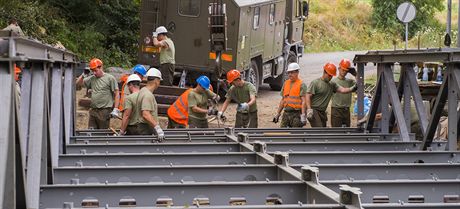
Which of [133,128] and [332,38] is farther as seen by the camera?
[332,38]

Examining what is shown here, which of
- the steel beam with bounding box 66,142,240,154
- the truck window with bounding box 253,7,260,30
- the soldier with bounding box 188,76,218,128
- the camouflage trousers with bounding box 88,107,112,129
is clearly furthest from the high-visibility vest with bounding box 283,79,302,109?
the truck window with bounding box 253,7,260,30

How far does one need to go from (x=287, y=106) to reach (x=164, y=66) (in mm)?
4027

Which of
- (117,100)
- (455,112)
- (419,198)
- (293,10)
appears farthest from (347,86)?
(293,10)

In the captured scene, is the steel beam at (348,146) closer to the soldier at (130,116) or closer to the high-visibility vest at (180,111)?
the soldier at (130,116)

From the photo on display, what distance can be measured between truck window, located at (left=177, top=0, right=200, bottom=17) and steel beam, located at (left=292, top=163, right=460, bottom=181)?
12.6 m

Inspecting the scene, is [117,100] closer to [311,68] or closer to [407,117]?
[407,117]

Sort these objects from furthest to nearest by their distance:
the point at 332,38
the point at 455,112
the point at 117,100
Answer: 1. the point at 332,38
2. the point at 117,100
3. the point at 455,112

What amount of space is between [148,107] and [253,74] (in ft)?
33.7

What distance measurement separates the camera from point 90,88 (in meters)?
15.3

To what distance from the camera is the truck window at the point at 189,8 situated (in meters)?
20.2

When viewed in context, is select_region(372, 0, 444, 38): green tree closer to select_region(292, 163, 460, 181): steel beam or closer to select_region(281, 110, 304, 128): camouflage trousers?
select_region(281, 110, 304, 128): camouflage trousers

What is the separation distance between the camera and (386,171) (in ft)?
26.2

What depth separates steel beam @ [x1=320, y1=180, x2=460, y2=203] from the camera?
6.85 m

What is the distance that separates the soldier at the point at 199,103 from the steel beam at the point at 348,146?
4.83 m
